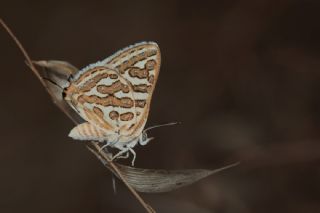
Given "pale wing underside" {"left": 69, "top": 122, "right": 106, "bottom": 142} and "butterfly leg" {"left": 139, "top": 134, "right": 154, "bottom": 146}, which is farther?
"butterfly leg" {"left": 139, "top": 134, "right": 154, "bottom": 146}

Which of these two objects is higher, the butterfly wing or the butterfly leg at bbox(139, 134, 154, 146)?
the butterfly wing

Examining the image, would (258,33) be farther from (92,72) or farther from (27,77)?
(92,72)

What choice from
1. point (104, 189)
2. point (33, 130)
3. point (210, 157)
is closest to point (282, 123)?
point (210, 157)

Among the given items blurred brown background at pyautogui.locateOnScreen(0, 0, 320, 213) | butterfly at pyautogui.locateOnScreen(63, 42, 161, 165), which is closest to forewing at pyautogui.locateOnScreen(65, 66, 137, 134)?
butterfly at pyautogui.locateOnScreen(63, 42, 161, 165)

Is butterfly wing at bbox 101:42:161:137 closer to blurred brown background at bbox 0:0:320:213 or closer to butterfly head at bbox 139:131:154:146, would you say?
butterfly head at bbox 139:131:154:146

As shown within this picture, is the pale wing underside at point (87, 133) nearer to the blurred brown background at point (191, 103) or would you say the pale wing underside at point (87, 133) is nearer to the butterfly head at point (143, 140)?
the butterfly head at point (143, 140)

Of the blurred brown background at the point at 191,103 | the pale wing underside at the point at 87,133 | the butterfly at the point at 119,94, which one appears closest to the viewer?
the pale wing underside at the point at 87,133

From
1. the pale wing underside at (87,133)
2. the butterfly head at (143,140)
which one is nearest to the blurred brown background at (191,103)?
the butterfly head at (143,140)
